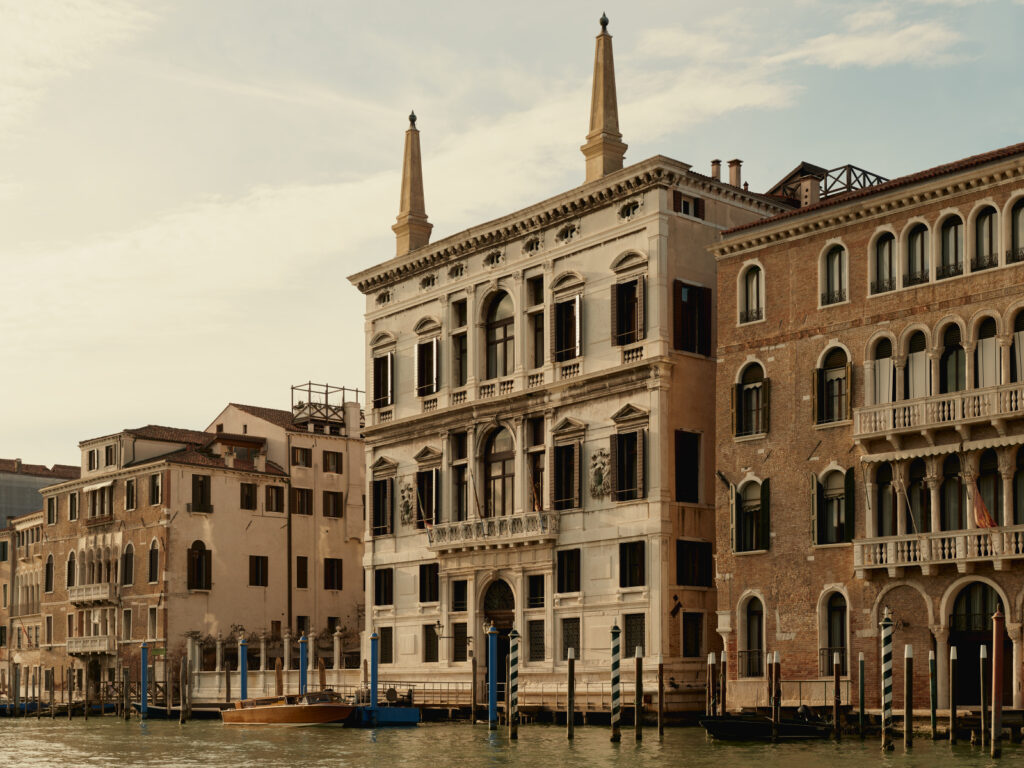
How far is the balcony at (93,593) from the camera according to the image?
5969 cm

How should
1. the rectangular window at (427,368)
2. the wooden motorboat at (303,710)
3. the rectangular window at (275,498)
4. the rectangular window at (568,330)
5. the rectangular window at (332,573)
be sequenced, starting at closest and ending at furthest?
the wooden motorboat at (303,710), the rectangular window at (568,330), the rectangular window at (427,368), the rectangular window at (275,498), the rectangular window at (332,573)

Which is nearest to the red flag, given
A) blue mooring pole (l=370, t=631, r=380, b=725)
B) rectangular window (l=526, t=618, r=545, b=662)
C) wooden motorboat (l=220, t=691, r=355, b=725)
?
rectangular window (l=526, t=618, r=545, b=662)

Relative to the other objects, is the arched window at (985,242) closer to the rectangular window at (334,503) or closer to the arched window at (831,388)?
the arched window at (831,388)

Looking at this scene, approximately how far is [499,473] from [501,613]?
151 inches

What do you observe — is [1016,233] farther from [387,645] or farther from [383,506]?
[387,645]

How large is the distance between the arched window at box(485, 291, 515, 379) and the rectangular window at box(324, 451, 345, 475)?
18.0 metres

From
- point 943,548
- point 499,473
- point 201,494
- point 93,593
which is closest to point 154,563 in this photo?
point 201,494

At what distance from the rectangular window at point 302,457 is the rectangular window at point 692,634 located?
24941mm

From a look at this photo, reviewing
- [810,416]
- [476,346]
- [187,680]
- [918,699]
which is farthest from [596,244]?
[187,680]

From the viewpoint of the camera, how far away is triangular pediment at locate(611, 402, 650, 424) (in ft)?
129

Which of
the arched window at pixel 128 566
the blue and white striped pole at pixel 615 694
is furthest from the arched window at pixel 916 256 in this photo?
the arched window at pixel 128 566

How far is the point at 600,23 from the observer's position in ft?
140

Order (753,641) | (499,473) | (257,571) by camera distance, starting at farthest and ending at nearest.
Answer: (257,571) < (499,473) < (753,641)

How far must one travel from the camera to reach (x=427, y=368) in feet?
153
